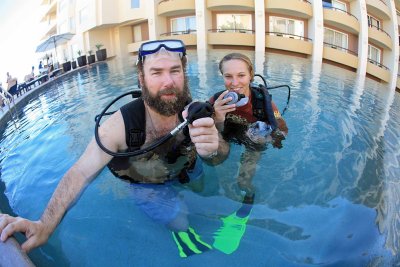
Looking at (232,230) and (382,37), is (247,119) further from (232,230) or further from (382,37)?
(382,37)

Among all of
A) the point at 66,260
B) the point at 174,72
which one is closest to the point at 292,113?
the point at 174,72

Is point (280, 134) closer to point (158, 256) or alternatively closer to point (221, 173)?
point (221, 173)

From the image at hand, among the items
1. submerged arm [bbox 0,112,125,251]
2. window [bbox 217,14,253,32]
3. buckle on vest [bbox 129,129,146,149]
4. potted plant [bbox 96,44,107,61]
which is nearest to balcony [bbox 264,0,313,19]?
window [bbox 217,14,253,32]

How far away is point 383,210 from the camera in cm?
248

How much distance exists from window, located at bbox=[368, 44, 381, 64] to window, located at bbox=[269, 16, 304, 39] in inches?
221

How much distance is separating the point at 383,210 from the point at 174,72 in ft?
6.93

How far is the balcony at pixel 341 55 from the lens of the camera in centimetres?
1288

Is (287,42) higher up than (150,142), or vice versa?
(287,42)

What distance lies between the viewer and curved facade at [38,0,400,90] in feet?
32.1

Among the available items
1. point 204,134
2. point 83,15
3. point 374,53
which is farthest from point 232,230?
point 83,15

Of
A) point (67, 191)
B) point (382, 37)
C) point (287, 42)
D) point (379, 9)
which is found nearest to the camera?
point (67, 191)

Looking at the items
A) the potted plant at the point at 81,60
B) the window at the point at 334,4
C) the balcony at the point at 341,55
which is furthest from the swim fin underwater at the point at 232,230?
the potted plant at the point at 81,60

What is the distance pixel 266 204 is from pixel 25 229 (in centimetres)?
179

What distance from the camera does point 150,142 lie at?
7.34 ft
